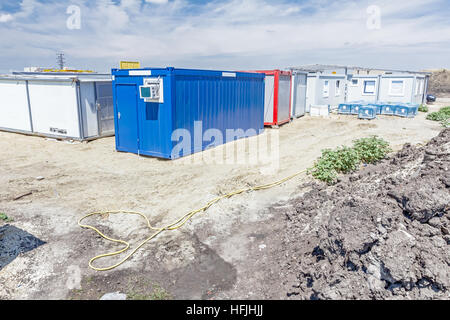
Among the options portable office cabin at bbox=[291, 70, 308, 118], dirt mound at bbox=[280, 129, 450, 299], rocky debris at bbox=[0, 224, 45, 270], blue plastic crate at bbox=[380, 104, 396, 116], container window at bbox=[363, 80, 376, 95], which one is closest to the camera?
dirt mound at bbox=[280, 129, 450, 299]

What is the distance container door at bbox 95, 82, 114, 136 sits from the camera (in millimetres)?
12510

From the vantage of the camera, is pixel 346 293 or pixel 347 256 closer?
pixel 346 293

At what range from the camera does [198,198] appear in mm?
7082

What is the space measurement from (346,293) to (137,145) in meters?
8.15

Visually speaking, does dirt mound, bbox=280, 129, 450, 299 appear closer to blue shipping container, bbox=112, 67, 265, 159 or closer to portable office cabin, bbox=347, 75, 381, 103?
blue shipping container, bbox=112, 67, 265, 159

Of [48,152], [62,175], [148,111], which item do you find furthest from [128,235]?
[48,152]

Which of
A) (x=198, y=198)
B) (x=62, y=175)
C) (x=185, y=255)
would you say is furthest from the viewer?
(x=62, y=175)

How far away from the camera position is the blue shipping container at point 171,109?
31.2 feet

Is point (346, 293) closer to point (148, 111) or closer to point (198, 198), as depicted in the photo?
point (198, 198)

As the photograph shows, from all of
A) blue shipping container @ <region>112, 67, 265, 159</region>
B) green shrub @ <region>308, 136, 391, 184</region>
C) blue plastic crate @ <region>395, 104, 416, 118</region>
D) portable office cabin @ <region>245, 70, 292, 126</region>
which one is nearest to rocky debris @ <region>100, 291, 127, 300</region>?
green shrub @ <region>308, 136, 391, 184</region>

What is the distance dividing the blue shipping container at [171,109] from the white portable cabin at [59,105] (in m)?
2.21

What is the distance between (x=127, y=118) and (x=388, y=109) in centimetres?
1548

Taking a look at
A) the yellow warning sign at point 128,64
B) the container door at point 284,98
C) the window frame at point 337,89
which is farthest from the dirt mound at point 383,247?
the window frame at point 337,89

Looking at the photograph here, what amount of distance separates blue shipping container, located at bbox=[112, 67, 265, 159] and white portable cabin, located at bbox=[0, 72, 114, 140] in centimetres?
221
